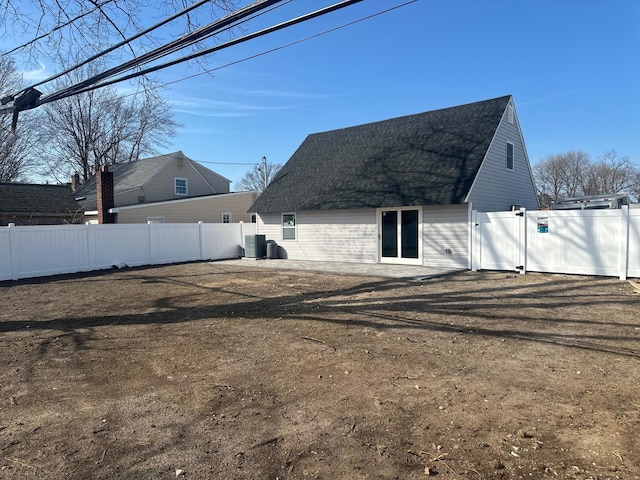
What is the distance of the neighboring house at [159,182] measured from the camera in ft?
84.9

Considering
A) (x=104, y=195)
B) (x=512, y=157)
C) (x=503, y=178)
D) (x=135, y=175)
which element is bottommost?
(x=104, y=195)

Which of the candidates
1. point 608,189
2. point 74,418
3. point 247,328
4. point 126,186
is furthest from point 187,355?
point 608,189

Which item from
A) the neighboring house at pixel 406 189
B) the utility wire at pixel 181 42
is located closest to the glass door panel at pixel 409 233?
the neighboring house at pixel 406 189

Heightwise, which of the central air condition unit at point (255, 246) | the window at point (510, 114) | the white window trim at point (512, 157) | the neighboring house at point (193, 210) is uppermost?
the window at point (510, 114)

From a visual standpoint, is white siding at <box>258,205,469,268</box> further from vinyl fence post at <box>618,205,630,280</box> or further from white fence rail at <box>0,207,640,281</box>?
vinyl fence post at <box>618,205,630,280</box>

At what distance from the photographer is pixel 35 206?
950 inches

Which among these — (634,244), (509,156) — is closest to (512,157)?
(509,156)

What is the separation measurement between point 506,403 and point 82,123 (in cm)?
4420

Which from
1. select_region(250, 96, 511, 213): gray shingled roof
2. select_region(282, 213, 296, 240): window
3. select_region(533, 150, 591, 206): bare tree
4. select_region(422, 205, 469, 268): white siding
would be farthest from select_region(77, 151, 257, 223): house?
select_region(533, 150, 591, 206): bare tree

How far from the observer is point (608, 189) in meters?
47.6

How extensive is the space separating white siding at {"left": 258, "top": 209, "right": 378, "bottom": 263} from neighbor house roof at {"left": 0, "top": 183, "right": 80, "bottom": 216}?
14.1 metres

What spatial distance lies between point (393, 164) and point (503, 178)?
4.26 meters

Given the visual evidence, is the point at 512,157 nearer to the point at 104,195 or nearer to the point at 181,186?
the point at 104,195

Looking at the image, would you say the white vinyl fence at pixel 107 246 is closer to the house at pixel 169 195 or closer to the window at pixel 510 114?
the house at pixel 169 195
